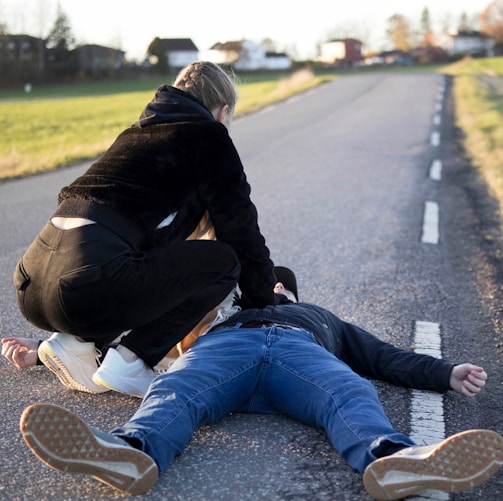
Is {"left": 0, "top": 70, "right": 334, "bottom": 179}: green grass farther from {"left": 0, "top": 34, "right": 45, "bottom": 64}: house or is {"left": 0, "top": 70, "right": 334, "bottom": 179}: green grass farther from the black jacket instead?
{"left": 0, "top": 34, "right": 45, "bottom": 64}: house

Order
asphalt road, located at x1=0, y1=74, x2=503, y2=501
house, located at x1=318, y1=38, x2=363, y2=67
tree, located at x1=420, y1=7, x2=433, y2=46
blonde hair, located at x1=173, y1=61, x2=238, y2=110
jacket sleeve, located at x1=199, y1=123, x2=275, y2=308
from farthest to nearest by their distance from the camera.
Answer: tree, located at x1=420, y1=7, x2=433, y2=46 → house, located at x1=318, y1=38, x2=363, y2=67 → blonde hair, located at x1=173, y1=61, x2=238, y2=110 → jacket sleeve, located at x1=199, y1=123, x2=275, y2=308 → asphalt road, located at x1=0, y1=74, x2=503, y2=501

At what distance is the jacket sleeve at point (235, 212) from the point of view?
10.9 feet

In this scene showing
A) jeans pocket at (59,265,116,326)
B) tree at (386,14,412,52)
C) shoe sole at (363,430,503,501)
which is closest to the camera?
shoe sole at (363,430,503,501)

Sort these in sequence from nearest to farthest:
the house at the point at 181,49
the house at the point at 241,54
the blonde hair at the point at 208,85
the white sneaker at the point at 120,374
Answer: the white sneaker at the point at 120,374 → the blonde hair at the point at 208,85 → the house at the point at 241,54 → the house at the point at 181,49

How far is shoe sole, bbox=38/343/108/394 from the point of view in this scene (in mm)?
3342

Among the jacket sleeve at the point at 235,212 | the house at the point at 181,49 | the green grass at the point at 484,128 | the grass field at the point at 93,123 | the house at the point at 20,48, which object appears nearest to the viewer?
the jacket sleeve at the point at 235,212

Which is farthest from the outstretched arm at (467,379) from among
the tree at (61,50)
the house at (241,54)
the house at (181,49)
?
the house at (181,49)

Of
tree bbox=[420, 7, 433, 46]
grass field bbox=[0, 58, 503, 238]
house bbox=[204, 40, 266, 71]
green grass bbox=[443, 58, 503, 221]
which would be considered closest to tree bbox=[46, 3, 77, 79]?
grass field bbox=[0, 58, 503, 238]

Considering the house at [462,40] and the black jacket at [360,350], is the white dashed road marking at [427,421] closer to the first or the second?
the black jacket at [360,350]

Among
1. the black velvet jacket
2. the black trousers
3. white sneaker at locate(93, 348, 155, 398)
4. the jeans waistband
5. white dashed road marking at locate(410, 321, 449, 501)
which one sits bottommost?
white dashed road marking at locate(410, 321, 449, 501)

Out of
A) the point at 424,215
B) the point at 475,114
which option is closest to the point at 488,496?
the point at 424,215

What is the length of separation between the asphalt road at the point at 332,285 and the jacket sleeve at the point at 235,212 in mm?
609

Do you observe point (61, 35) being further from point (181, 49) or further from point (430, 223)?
point (430, 223)

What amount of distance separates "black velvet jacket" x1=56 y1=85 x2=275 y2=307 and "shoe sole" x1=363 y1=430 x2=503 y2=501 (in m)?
1.28
